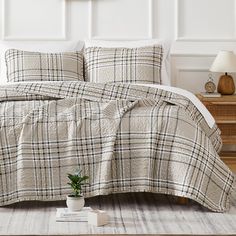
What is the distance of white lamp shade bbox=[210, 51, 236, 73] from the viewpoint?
550 centimetres

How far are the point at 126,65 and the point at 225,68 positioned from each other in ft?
2.78

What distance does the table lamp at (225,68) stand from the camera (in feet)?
18.0

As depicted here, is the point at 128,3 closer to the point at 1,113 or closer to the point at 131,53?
the point at 131,53

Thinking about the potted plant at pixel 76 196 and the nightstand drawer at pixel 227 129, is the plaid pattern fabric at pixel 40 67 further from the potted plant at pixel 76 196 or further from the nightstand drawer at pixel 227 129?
the potted plant at pixel 76 196

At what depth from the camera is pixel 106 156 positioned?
3850mm

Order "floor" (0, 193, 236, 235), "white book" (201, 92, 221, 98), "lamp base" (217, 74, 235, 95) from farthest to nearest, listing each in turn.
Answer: "lamp base" (217, 74, 235, 95) → "white book" (201, 92, 221, 98) → "floor" (0, 193, 236, 235)

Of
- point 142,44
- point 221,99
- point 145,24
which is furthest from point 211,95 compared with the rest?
point 145,24

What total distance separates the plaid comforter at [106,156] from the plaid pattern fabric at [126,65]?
1.24 meters

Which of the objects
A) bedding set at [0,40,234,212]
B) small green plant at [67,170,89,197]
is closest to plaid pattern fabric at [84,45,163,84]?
bedding set at [0,40,234,212]

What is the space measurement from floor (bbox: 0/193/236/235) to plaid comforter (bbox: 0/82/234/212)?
11cm

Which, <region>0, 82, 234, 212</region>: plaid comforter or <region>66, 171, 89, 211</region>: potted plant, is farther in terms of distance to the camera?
<region>0, 82, 234, 212</region>: plaid comforter

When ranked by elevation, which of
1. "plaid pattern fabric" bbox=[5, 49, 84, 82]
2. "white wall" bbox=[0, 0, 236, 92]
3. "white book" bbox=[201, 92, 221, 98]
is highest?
"white wall" bbox=[0, 0, 236, 92]

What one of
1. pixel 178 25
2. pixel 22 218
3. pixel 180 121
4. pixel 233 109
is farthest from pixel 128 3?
pixel 22 218

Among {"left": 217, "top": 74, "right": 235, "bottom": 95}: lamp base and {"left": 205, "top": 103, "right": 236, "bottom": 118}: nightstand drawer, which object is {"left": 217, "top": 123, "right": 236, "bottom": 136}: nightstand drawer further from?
{"left": 217, "top": 74, "right": 235, "bottom": 95}: lamp base
